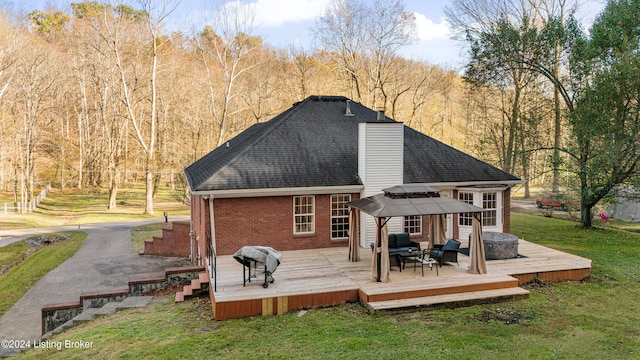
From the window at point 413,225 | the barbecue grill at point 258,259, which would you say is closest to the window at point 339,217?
the window at point 413,225

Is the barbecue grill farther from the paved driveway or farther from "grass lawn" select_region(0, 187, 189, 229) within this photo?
"grass lawn" select_region(0, 187, 189, 229)

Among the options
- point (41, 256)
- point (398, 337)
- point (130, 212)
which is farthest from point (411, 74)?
point (398, 337)

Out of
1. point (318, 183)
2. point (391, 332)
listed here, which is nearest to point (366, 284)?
point (391, 332)

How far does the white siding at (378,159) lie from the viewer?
548 inches

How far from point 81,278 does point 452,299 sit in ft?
42.1

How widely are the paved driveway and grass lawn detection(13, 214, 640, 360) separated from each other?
2.55 meters

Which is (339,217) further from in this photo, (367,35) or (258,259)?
(367,35)

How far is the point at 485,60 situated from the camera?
24.3 m

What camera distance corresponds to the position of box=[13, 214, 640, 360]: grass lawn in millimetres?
7821

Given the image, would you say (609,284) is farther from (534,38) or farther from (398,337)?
(534,38)

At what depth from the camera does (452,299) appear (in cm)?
1012

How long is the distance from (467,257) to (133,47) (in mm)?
33665

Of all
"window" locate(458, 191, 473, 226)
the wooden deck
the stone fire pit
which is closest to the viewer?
the wooden deck

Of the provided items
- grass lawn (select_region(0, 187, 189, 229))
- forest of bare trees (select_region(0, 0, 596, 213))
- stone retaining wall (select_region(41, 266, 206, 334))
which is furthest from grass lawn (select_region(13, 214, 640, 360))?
grass lawn (select_region(0, 187, 189, 229))
